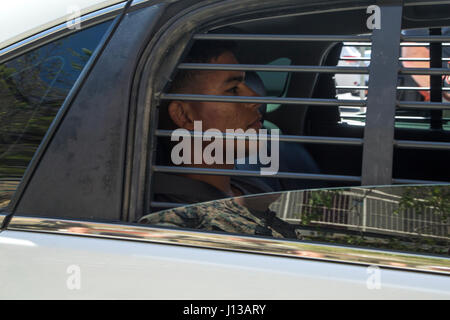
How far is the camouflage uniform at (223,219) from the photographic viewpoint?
1391mm

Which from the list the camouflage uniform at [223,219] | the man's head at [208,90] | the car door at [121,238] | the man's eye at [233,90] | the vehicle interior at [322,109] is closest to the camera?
the car door at [121,238]

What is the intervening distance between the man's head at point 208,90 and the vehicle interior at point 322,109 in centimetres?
19

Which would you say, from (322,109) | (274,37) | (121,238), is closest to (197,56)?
(274,37)

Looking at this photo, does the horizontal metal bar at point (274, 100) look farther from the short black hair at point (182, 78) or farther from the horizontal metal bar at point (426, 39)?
the horizontal metal bar at point (426, 39)

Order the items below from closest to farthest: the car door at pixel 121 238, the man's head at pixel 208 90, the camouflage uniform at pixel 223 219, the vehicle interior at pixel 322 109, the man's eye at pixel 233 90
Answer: the car door at pixel 121 238 → the camouflage uniform at pixel 223 219 → the man's head at pixel 208 90 → the man's eye at pixel 233 90 → the vehicle interior at pixel 322 109

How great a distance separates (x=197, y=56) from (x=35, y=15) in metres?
0.47

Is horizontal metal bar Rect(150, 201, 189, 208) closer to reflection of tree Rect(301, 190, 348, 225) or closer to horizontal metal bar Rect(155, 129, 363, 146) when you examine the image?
horizontal metal bar Rect(155, 129, 363, 146)

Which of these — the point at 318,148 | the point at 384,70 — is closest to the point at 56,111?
the point at 384,70

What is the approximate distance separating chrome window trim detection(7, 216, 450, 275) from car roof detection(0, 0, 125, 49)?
1.71 feet

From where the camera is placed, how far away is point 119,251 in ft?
4.48

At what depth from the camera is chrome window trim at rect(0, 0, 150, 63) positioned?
1510mm

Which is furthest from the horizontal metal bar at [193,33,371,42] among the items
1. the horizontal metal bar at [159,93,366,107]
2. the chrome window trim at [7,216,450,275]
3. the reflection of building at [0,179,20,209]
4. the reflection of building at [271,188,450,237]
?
the reflection of building at [0,179,20,209]

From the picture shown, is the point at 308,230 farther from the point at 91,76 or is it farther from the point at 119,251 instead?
the point at 91,76

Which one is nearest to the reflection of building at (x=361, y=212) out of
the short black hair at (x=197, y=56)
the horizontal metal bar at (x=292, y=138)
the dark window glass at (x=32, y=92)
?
the horizontal metal bar at (x=292, y=138)
